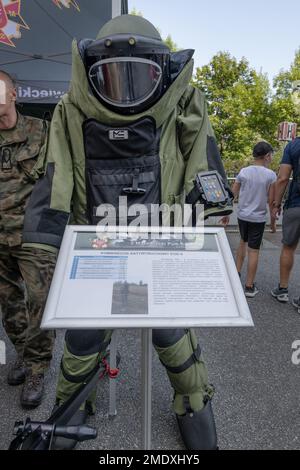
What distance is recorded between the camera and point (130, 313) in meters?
0.97

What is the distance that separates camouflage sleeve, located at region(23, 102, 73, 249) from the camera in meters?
1.43

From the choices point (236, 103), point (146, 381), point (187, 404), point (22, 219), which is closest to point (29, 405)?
point (187, 404)

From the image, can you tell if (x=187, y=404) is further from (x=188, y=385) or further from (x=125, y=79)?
(x=125, y=79)

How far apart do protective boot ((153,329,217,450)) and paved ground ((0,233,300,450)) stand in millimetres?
162

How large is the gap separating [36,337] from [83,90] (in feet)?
4.43

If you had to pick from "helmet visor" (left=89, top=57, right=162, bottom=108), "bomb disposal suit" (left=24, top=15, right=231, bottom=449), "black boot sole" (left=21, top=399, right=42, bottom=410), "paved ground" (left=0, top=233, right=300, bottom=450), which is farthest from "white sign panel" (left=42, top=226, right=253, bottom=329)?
"black boot sole" (left=21, top=399, right=42, bottom=410)

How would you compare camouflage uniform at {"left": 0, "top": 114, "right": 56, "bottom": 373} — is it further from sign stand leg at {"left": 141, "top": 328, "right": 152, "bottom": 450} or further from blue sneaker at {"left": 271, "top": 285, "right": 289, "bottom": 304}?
blue sneaker at {"left": 271, "top": 285, "right": 289, "bottom": 304}

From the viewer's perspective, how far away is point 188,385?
5.53 ft

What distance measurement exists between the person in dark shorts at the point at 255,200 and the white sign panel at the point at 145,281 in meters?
2.52

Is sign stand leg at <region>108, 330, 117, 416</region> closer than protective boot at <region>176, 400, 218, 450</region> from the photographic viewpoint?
No

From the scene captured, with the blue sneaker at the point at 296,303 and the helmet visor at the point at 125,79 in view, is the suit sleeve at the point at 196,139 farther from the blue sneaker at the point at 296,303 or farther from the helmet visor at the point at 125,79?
the blue sneaker at the point at 296,303

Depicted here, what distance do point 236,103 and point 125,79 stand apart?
51.7 ft

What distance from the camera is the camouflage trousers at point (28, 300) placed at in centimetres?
198

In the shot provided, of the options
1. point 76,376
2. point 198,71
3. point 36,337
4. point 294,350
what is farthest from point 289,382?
point 198,71
